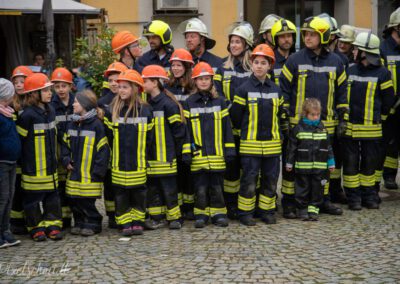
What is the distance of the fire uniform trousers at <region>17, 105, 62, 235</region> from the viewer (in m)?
7.27

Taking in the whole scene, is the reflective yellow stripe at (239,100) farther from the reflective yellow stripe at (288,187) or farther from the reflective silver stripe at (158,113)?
the reflective yellow stripe at (288,187)

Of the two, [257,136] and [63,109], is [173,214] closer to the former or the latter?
[257,136]

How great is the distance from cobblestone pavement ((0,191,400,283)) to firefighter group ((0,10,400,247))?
0.30 metres

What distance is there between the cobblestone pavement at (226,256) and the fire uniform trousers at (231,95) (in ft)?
1.56

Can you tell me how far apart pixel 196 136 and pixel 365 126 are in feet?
7.40

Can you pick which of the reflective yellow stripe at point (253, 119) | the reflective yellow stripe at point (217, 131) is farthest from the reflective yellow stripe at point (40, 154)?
the reflective yellow stripe at point (253, 119)

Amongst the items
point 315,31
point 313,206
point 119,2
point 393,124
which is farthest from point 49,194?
point 119,2

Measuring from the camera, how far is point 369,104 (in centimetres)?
859

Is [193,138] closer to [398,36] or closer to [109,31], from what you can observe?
[398,36]

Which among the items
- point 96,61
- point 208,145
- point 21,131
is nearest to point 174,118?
point 208,145

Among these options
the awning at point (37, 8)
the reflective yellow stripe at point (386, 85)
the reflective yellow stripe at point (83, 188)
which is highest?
the awning at point (37, 8)

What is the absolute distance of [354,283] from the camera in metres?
5.71

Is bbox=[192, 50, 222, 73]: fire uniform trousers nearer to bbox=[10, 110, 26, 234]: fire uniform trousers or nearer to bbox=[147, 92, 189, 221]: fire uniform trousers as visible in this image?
bbox=[147, 92, 189, 221]: fire uniform trousers

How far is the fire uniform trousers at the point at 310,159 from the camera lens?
8.03 m
